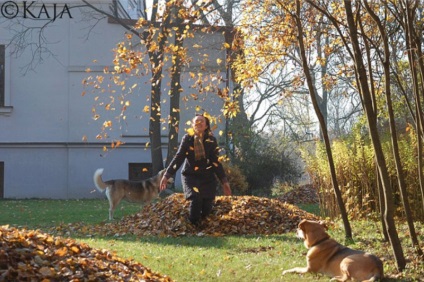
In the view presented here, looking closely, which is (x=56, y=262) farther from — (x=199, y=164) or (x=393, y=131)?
(x=199, y=164)

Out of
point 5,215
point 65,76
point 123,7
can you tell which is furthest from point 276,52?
point 123,7

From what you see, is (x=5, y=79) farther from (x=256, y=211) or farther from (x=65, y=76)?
(x=256, y=211)

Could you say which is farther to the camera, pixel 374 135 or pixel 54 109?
pixel 54 109

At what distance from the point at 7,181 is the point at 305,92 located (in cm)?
1565

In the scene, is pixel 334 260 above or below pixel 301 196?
above

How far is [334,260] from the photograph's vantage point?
28.6ft

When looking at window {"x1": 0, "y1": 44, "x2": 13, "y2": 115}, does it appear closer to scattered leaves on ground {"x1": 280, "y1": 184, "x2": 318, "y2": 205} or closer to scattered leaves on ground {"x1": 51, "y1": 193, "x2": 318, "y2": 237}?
scattered leaves on ground {"x1": 280, "y1": 184, "x2": 318, "y2": 205}

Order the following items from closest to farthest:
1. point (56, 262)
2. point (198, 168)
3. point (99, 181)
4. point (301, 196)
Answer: point (56, 262) → point (198, 168) → point (99, 181) → point (301, 196)

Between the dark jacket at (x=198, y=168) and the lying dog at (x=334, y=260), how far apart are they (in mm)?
4293

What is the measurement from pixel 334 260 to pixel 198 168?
5.00 m

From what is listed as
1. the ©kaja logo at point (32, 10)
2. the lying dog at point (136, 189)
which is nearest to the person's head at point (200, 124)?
the lying dog at point (136, 189)

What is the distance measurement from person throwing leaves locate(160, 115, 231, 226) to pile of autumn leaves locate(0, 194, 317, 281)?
85 cm

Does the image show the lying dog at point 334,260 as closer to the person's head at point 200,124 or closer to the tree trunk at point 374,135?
the tree trunk at point 374,135

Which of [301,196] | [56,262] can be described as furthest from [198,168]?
[301,196]
